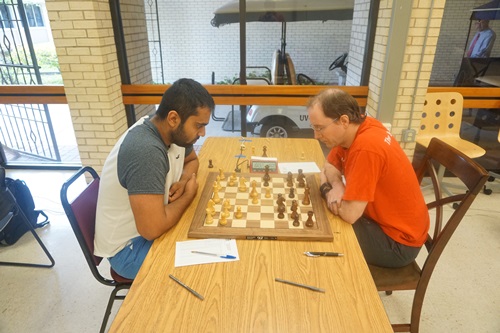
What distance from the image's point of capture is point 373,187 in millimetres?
1413

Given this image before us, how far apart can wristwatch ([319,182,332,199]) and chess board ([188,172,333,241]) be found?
23mm

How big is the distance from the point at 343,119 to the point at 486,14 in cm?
329

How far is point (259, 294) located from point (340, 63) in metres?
3.66

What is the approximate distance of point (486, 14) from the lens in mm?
3559

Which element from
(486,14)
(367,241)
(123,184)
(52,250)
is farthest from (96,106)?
(486,14)

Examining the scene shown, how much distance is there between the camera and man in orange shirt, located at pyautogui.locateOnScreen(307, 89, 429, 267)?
1.42 meters

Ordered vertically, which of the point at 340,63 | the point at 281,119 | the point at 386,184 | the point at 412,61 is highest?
the point at 412,61

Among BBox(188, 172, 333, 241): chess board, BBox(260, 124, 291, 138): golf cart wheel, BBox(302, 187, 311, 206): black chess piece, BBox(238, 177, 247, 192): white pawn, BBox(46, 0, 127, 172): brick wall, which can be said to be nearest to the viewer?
BBox(188, 172, 333, 241): chess board

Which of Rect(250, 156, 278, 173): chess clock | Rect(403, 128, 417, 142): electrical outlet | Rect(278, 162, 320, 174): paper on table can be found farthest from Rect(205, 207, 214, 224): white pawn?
Rect(403, 128, 417, 142): electrical outlet

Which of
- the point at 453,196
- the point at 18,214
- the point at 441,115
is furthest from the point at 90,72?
the point at 441,115

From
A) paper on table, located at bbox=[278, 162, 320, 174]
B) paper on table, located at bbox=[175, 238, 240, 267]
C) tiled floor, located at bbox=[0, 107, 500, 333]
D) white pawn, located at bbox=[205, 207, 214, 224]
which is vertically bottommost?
tiled floor, located at bbox=[0, 107, 500, 333]

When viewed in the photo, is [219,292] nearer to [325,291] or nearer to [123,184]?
[325,291]

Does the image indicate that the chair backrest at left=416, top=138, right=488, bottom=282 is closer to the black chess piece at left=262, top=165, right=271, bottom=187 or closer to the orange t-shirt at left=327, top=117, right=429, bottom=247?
the orange t-shirt at left=327, top=117, right=429, bottom=247

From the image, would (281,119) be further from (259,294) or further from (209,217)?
(259,294)
